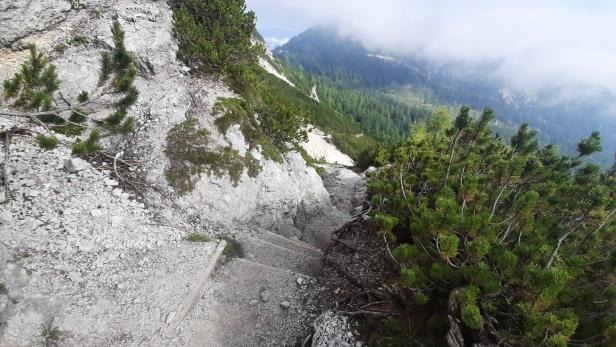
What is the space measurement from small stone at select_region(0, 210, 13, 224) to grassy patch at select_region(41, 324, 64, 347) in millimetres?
3401

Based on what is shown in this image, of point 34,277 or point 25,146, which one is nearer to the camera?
point 34,277

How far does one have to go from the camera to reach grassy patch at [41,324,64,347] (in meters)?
6.59

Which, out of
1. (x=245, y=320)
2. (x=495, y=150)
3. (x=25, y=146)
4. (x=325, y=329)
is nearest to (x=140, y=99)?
(x=25, y=146)

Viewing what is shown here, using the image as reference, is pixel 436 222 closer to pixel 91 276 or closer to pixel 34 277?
pixel 91 276

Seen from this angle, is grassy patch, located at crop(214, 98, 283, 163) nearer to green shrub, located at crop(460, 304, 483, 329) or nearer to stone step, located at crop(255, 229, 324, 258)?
stone step, located at crop(255, 229, 324, 258)

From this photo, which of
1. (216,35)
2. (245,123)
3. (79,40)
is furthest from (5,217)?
(216,35)

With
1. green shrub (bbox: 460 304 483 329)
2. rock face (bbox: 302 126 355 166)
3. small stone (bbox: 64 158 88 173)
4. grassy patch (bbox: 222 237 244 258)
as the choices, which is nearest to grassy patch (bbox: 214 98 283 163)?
grassy patch (bbox: 222 237 244 258)

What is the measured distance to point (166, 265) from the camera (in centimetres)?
940

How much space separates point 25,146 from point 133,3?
34.8 ft

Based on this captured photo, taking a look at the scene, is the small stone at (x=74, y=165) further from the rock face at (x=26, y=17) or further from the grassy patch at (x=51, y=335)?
the rock face at (x=26, y=17)

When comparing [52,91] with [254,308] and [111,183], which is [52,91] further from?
[254,308]

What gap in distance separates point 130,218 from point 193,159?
3631mm

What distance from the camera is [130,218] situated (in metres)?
10.3

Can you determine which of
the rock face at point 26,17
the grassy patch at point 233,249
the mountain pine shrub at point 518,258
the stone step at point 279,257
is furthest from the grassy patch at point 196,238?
the rock face at point 26,17
